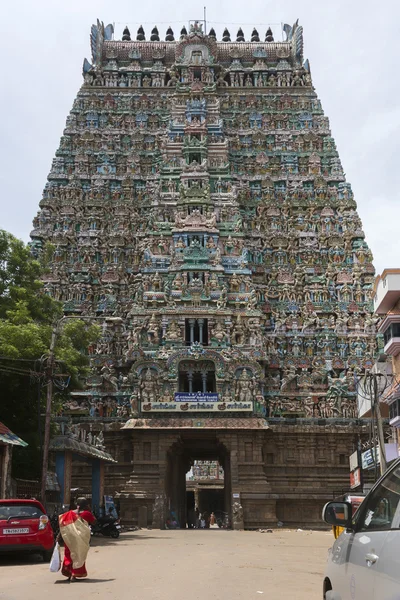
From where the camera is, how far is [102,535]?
30875mm

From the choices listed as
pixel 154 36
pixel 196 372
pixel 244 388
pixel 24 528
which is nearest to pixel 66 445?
pixel 24 528

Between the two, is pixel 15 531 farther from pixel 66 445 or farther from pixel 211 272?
pixel 211 272

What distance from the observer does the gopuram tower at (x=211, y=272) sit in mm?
45156

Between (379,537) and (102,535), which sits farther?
(102,535)

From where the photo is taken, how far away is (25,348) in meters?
29.1

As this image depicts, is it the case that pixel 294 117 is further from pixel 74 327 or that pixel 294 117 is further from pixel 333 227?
pixel 74 327

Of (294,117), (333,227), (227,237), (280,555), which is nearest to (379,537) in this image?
(280,555)

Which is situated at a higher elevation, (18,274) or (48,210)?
(48,210)

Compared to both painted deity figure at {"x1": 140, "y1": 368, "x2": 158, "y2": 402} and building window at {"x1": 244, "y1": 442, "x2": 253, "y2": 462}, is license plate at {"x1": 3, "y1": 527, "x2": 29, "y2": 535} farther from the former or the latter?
painted deity figure at {"x1": 140, "y1": 368, "x2": 158, "y2": 402}

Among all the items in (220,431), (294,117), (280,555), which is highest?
(294,117)

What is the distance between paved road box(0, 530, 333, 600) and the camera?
12305 millimetres

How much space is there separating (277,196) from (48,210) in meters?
20.1

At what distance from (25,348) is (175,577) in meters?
16.2

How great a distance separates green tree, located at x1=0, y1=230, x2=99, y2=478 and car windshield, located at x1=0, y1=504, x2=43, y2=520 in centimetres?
890
